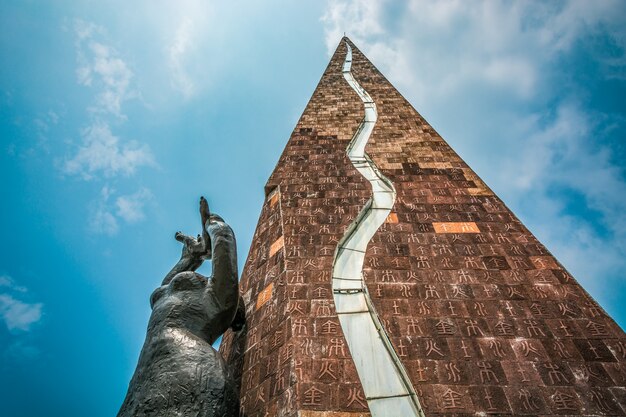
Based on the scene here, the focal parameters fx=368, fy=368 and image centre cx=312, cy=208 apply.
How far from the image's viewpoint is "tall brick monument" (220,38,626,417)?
9.36ft

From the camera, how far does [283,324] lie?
344 cm

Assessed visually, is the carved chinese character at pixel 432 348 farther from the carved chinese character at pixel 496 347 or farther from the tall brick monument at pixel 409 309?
the carved chinese character at pixel 496 347

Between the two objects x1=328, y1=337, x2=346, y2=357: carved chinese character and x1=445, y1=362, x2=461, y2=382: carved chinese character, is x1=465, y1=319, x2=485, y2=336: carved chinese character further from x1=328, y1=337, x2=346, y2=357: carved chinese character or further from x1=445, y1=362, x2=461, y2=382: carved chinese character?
x1=328, y1=337, x2=346, y2=357: carved chinese character

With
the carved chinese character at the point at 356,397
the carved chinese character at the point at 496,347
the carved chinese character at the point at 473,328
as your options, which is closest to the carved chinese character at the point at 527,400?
the carved chinese character at the point at 496,347

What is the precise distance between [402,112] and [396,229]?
3.65m

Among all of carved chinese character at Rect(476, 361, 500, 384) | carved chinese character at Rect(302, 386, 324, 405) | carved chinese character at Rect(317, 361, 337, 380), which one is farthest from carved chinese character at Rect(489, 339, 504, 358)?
carved chinese character at Rect(302, 386, 324, 405)

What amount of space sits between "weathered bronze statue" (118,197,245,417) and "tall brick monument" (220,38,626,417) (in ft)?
1.77

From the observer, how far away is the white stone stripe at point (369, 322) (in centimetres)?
286

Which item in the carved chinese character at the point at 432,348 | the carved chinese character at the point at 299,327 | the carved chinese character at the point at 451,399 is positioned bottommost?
the carved chinese character at the point at 451,399

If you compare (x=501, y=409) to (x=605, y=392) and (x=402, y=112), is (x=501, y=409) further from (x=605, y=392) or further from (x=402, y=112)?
(x=402, y=112)

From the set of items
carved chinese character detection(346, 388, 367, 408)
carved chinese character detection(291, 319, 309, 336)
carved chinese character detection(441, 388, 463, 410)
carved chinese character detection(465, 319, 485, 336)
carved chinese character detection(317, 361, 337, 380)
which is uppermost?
carved chinese character detection(291, 319, 309, 336)

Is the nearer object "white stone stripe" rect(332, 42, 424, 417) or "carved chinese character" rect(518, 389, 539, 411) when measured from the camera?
"carved chinese character" rect(518, 389, 539, 411)

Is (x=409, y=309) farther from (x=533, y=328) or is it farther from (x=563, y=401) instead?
(x=563, y=401)

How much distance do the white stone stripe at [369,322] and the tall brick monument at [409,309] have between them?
0.01 metres
